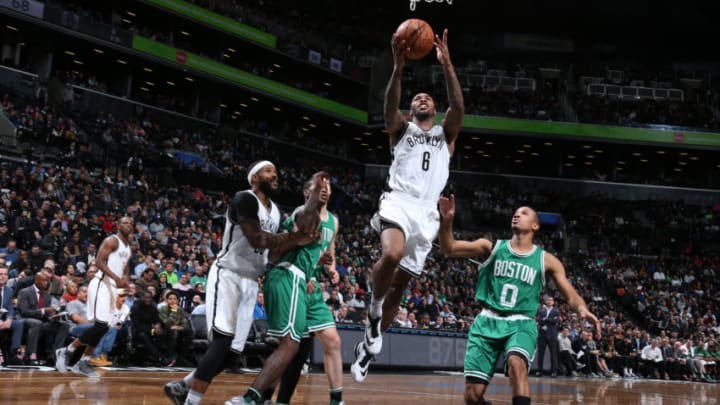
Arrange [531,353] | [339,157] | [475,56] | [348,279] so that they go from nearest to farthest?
[531,353], [348,279], [339,157], [475,56]

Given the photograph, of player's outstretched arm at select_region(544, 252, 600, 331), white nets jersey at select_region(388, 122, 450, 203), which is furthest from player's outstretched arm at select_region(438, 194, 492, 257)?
white nets jersey at select_region(388, 122, 450, 203)

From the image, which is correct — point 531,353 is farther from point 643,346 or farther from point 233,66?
point 233,66

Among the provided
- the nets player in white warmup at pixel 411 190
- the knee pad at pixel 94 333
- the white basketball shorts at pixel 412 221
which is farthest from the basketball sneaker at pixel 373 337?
the knee pad at pixel 94 333

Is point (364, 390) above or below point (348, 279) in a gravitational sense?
below

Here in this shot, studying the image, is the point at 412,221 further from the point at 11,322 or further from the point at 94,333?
the point at 11,322

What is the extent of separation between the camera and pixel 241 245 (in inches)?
230

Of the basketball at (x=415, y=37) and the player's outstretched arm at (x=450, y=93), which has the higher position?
the basketball at (x=415, y=37)

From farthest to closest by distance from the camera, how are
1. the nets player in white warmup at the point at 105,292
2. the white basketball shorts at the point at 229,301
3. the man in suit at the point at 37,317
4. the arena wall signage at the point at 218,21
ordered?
1. the arena wall signage at the point at 218,21
2. the man in suit at the point at 37,317
3. the nets player in white warmup at the point at 105,292
4. the white basketball shorts at the point at 229,301

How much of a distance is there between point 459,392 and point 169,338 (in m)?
5.02

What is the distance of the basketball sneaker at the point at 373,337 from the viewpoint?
6.65 metres

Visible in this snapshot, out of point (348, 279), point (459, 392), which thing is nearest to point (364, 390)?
point (459, 392)

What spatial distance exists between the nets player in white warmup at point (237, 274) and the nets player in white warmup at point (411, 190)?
1.13 meters

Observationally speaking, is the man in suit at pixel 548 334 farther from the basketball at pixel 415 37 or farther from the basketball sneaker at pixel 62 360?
the basketball at pixel 415 37

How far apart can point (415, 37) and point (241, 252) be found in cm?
233
